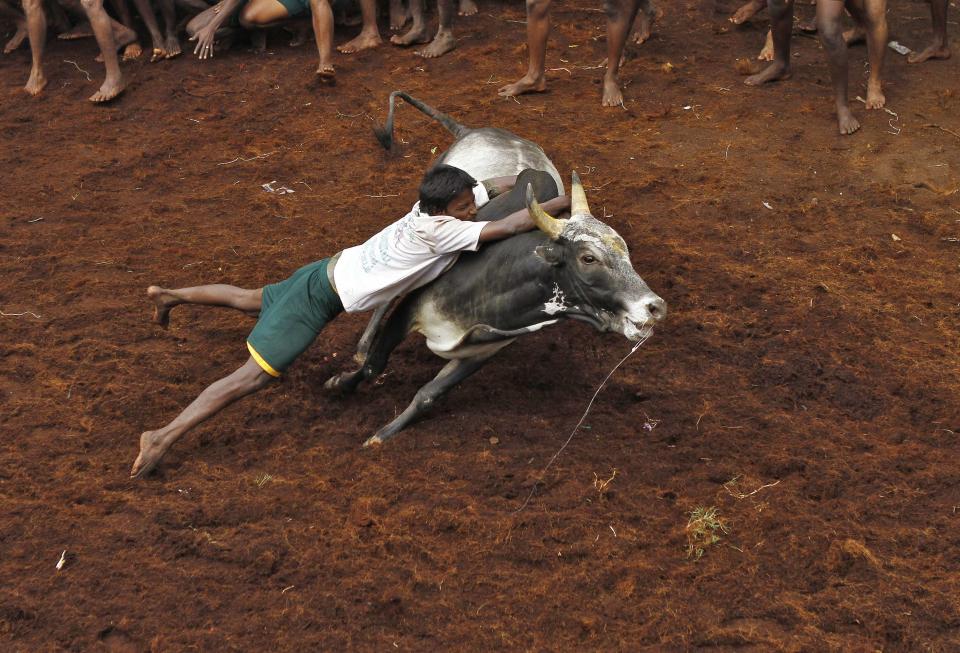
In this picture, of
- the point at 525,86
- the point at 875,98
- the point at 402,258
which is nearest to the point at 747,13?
the point at 875,98

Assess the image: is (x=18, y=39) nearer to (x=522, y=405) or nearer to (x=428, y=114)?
(x=428, y=114)

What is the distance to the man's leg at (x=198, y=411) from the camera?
14.8 feet

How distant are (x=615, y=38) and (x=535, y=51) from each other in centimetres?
63

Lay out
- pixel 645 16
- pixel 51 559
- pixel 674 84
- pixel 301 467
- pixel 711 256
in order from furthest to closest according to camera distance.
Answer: pixel 645 16 < pixel 674 84 < pixel 711 256 < pixel 301 467 < pixel 51 559

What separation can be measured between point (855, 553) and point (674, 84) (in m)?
5.01

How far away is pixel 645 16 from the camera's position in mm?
8805

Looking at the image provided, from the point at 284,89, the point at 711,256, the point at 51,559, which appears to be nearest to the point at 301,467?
the point at 51,559

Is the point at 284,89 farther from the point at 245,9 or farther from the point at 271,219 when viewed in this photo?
the point at 271,219

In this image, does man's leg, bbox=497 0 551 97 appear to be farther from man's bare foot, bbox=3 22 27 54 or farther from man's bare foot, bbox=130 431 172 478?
man's bare foot, bbox=3 22 27 54

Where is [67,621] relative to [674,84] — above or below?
above

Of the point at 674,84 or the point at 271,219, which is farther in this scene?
the point at 674,84

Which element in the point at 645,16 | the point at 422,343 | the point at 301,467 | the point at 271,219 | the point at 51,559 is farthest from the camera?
the point at 645,16

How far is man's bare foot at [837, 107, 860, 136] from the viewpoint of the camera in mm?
7125

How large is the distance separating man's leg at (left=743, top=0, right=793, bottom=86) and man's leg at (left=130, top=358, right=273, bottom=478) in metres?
4.84
